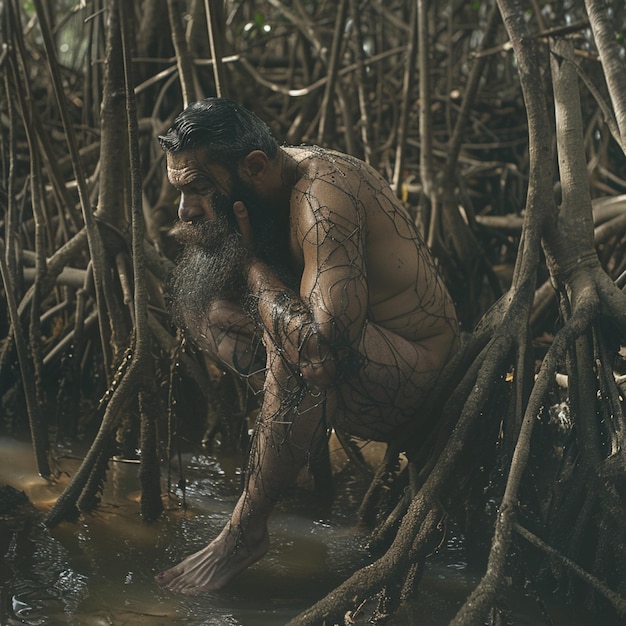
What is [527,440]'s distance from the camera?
2.19 m

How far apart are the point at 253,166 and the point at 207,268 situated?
299 millimetres

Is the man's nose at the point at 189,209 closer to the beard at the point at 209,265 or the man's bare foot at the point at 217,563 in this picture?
the beard at the point at 209,265

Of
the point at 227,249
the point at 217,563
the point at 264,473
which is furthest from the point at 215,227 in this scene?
the point at 217,563

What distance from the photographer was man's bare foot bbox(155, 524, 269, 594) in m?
2.30

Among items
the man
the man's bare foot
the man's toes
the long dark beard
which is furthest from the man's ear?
the man's toes

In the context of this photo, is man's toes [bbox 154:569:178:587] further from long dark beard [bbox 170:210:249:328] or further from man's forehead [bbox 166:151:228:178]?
man's forehead [bbox 166:151:228:178]

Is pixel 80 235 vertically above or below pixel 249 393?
above

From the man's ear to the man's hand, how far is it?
6 cm

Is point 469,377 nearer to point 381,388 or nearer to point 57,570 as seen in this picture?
point 381,388

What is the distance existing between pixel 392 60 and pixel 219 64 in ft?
11.5

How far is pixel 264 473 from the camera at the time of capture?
233 cm

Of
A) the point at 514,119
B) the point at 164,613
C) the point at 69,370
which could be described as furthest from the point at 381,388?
the point at 514,119

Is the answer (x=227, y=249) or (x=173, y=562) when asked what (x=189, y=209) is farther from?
(x=173, y=562)

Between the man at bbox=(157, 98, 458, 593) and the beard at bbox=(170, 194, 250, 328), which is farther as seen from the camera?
the beard at bbox=(170, 194, 250, 328)
